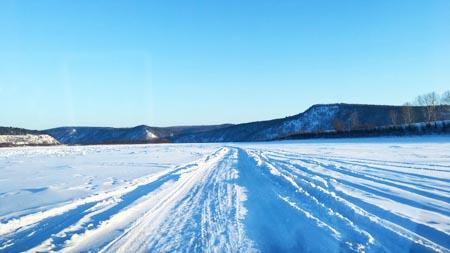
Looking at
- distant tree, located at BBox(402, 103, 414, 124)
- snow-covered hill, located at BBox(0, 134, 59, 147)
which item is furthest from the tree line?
snow-covered hill, located at BBox(0, 134, 59, 147)

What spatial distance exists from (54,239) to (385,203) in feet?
18.9

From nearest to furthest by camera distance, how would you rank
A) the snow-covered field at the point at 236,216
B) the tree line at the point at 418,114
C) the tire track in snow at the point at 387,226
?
the tire track in snow at the point at 387,226
the snow-covered field at the point at 236,216
the tree line at the point at 418,114

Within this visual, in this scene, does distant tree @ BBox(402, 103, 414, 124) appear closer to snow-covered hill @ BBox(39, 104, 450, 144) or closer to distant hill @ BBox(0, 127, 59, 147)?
snow-covered hill @ BBox(39, 104, 450, 144)

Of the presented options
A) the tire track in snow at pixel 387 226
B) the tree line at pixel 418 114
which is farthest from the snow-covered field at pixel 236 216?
the tree line at pixel 418 114

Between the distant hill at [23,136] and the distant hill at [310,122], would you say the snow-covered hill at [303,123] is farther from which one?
the distant hill at [23,136]

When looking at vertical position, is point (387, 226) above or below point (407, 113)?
below

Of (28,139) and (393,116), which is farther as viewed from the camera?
(28,139)

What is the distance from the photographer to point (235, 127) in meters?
185

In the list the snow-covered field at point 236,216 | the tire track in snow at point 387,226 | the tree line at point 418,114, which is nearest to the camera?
the tire track in snow at point 387,226

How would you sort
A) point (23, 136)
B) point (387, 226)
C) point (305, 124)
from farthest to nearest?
point (305, 124)
point (23, 136)
point (387, 226)

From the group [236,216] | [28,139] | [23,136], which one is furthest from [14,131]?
[236,216]

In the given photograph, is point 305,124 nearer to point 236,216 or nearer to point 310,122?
point 310,122

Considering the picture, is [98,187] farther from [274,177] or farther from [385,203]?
[385,203]

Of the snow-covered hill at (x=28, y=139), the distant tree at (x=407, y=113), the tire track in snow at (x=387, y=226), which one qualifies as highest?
the distant tree at (x=407, y=113)
